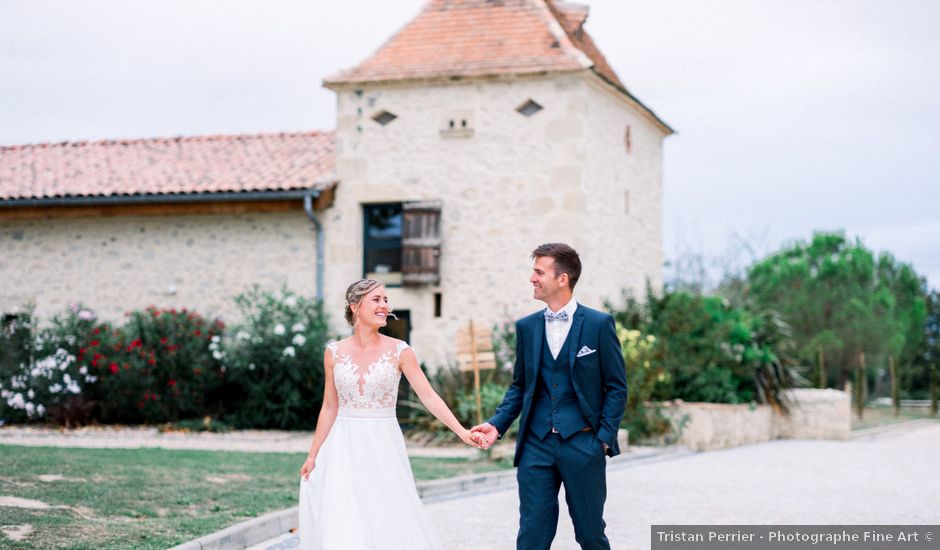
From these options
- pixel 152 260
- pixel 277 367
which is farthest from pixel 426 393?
pixel 152 260

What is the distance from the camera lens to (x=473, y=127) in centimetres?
1934

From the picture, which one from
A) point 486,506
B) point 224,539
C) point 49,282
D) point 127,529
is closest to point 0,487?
point 127,529

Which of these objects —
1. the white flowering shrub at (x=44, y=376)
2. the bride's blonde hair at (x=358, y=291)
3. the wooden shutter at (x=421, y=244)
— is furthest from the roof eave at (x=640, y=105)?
the bride's blonde hair at (x=358, y=291)

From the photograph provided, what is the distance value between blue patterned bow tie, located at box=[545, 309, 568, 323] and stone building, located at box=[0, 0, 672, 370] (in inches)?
515

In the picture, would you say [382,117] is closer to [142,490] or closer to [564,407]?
[142,490]

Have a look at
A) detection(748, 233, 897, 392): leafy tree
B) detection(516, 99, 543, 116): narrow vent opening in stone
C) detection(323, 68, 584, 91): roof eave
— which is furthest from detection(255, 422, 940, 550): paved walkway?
detection(748, 233, 897, 392): leafy tree

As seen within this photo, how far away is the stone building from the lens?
19031 mm

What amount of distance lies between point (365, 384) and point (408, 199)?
44.6 ft

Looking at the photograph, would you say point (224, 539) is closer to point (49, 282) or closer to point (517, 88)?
point (517, 88)

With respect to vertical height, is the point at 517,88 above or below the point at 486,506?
above

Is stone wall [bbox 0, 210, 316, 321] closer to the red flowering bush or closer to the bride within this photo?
the red flowering bush

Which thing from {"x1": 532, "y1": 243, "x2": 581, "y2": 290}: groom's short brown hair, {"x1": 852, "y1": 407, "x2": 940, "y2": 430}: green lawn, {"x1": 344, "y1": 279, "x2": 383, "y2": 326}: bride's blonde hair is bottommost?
{"x1": 852, "y1": 407, "x2": 940, "y2": 430}: green lawn

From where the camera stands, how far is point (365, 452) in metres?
6.06

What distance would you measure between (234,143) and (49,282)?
14.7 feet
